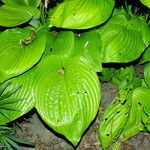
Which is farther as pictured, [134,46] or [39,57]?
[134,46]

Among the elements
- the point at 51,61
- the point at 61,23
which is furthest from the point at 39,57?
the point at 61,23

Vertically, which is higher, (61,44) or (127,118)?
(61,44)

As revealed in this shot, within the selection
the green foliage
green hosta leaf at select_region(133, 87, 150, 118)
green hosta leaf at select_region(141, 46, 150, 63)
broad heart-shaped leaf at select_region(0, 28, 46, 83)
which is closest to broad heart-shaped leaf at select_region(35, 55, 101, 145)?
broad heart-shaped leaf at select_region(0, 28, 46, 83)

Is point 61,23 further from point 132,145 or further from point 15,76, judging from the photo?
point 132,145

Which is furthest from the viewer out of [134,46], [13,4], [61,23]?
[13,4]

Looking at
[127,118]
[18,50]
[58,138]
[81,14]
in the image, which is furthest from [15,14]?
[127,118]

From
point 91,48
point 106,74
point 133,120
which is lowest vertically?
point 133,120

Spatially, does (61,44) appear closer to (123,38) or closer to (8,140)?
Result: (123,38)

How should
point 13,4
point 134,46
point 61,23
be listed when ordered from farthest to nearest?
point 13,4, point 134,46, point 61,23
